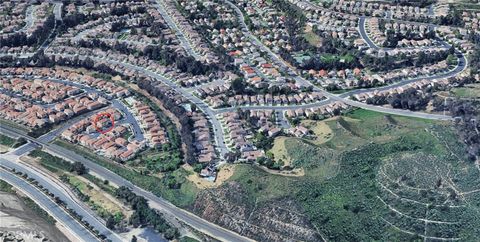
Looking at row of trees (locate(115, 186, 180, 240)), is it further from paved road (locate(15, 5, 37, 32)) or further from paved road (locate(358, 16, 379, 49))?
paved road (locate(15, 5, 37, 32))

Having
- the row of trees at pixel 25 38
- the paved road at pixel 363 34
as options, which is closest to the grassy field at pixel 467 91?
the paved road at pixel 363 34

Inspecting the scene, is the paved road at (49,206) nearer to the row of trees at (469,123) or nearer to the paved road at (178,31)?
the paved road at (178,31)

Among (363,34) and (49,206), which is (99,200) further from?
(363,34)

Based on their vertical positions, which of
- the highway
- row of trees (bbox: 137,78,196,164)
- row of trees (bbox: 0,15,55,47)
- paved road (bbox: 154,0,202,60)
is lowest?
the highway

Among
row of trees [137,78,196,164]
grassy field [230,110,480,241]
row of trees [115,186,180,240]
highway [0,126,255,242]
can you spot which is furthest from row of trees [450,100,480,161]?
row of trees [115,186,180,240]

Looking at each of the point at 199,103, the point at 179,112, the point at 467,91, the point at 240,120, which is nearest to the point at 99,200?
the point at 179,112

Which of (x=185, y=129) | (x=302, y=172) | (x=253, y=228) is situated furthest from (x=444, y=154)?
(x=185, y=129)
